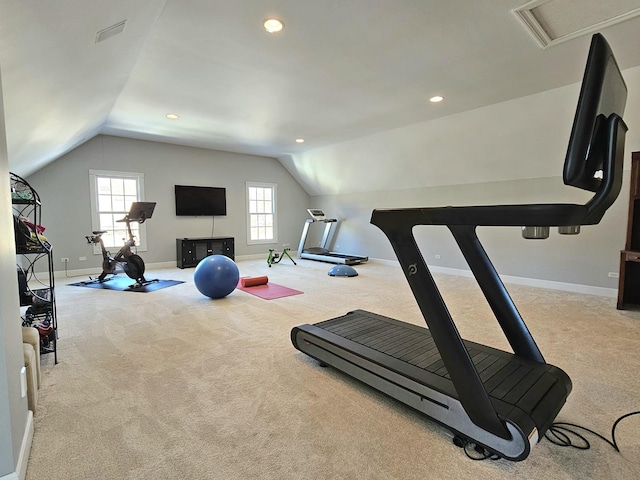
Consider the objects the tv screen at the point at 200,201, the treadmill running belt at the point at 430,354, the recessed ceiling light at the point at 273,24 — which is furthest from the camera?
the tv screen at the point at 200,201

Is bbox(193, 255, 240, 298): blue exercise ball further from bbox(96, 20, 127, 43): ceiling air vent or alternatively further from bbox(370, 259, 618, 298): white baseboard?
bbox(370, 259, 618, 298): white baseboard

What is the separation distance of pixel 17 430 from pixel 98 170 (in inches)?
254

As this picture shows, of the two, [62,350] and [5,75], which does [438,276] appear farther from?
[5,75]

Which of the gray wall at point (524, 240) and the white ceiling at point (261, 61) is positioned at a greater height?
the white ceiling at point (261, 61)

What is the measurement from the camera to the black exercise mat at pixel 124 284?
525cm

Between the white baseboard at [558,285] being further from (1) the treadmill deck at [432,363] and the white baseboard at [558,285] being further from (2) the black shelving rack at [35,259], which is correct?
(2) the black shelving rack at [35,259]

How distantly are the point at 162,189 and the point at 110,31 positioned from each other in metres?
5.33

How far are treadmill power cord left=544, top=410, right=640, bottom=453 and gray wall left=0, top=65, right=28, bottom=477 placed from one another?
2572mm

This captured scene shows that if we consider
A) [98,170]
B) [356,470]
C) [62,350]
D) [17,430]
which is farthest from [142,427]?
[98,170]

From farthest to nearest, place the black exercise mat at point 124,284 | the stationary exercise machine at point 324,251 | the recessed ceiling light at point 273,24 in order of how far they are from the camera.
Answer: the stationary exercise machine at point 324,251, the black exercise mat at point 124,284, the recessed ceiling light at point 273,24

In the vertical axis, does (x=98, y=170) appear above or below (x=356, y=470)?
above

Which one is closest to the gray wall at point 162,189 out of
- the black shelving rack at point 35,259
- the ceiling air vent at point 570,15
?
the black shelving rack at point 35,259

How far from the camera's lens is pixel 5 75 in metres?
2.11

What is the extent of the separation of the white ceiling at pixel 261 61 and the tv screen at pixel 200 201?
2530 mm
